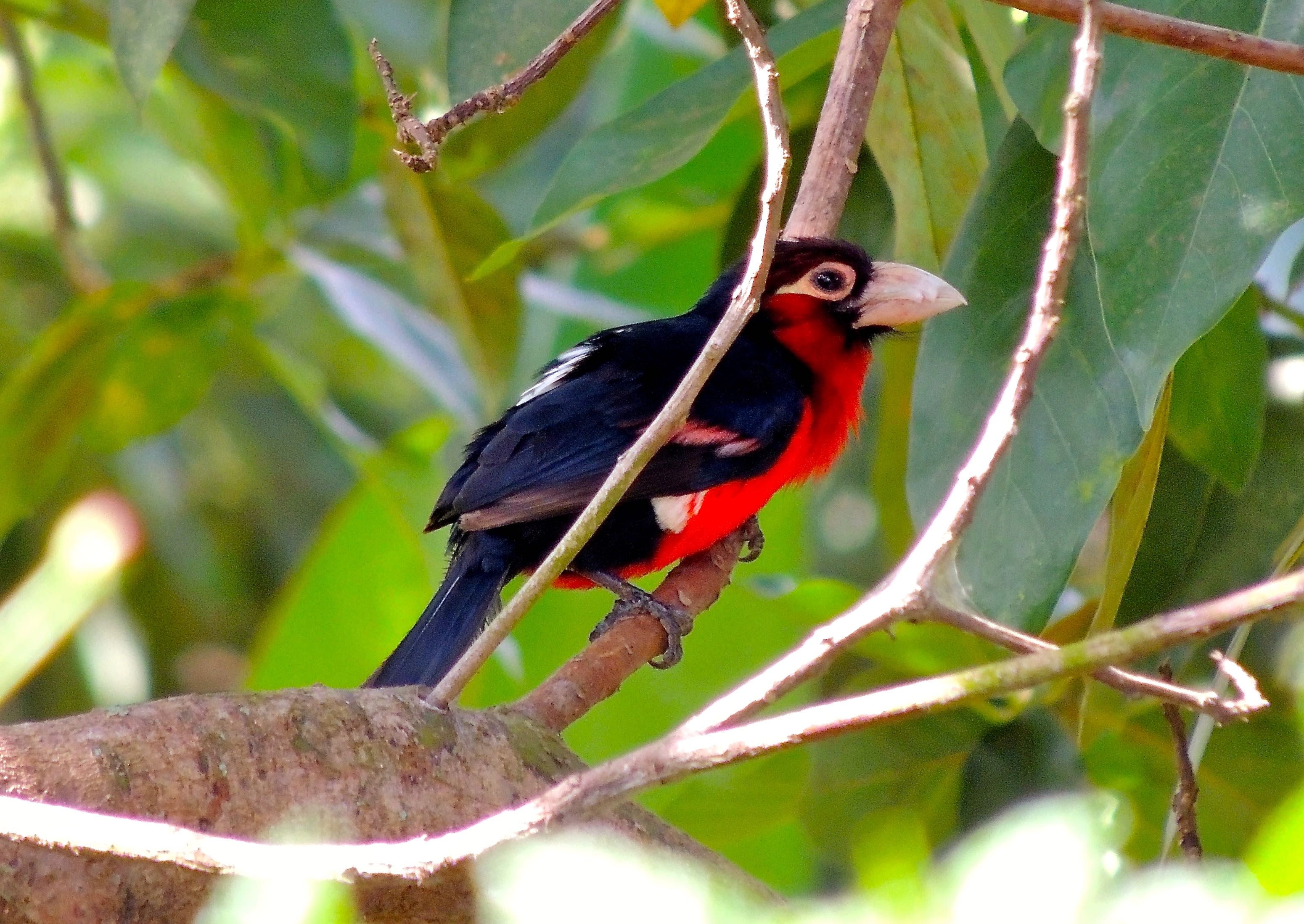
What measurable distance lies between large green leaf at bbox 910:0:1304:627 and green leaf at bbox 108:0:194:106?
1275 millimetres

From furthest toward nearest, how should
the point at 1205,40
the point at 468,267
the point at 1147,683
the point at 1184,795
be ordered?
the point at 468,267, the point at 1184,795, the point at 1205,40, the point at 1147,683

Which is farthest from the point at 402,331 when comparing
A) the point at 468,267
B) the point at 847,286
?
the point at 847,286

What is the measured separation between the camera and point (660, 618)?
2791 mm

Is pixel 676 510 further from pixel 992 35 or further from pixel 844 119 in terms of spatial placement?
pixel 992 35

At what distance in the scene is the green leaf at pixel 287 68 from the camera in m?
2.72

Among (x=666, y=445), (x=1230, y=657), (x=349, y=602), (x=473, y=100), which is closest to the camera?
(x=473, y=100)

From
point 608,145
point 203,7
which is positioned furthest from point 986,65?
point 203,7

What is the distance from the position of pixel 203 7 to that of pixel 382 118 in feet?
2.16

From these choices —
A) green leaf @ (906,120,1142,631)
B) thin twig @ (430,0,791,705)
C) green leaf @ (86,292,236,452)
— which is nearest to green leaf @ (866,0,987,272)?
green leaf @ (906,120,1142,631)

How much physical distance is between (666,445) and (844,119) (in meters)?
0.75

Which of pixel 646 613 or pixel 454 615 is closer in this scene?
pixel 646 613

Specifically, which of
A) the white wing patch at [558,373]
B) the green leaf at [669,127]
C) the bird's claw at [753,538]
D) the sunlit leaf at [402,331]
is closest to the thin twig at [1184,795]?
the green leaf at [669,127]

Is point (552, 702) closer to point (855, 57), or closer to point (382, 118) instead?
point (855, 57)

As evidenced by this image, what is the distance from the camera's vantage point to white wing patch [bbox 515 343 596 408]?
130 inches
